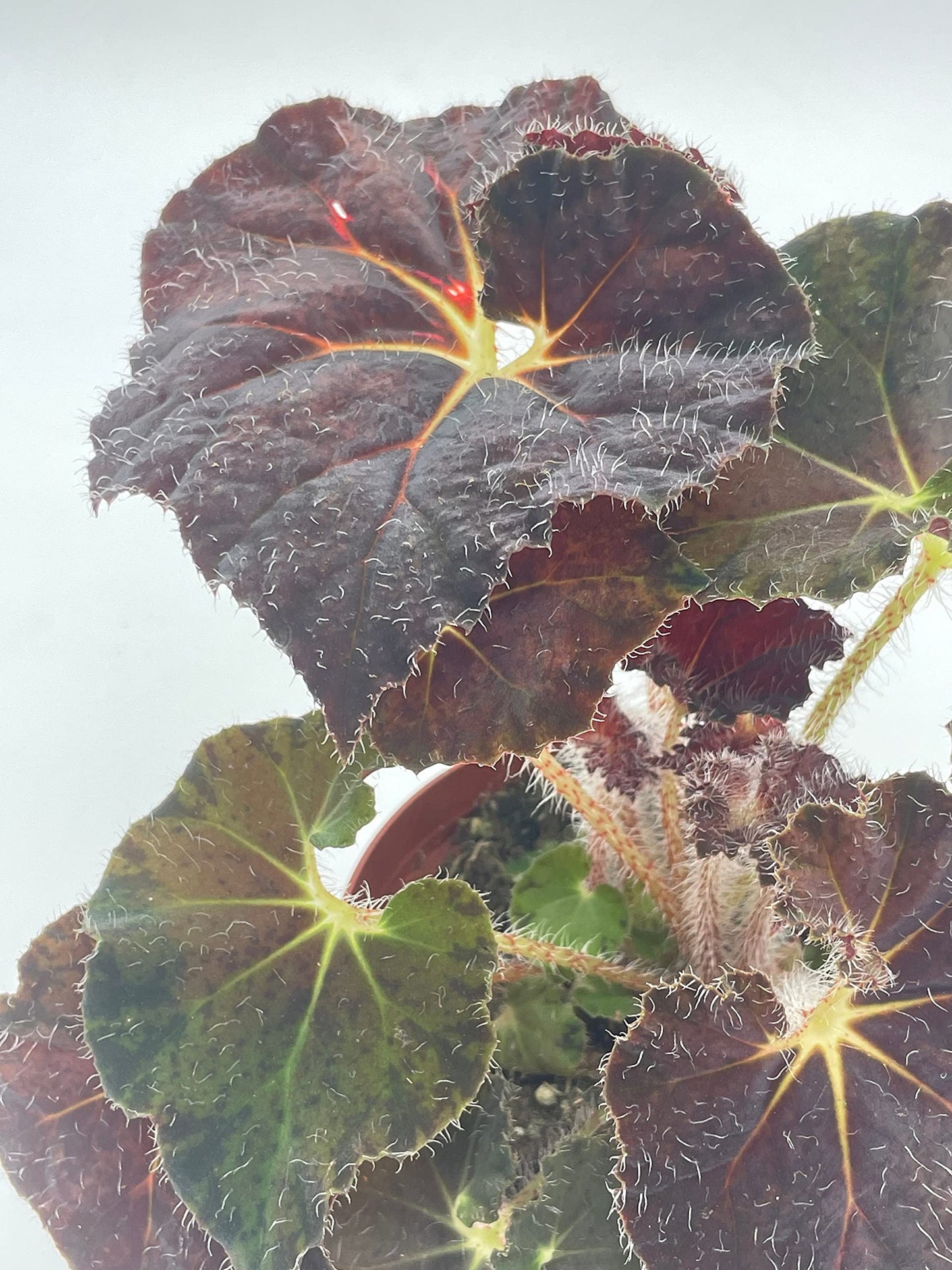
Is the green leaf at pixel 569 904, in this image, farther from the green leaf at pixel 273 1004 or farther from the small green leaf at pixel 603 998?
the green leaf at pixel 273 1004

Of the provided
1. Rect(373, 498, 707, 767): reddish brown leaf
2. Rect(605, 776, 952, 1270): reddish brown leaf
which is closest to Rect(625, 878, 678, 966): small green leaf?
Rect(605, 776, 952, 1270): reddish brown leaf

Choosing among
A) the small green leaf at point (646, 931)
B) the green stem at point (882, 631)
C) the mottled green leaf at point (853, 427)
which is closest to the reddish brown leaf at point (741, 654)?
the green stem at point (882, 631)

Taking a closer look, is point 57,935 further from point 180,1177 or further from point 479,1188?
point 479,1188

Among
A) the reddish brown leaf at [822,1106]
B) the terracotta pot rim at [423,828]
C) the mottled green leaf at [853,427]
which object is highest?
the mottled green leaf at [853,427]

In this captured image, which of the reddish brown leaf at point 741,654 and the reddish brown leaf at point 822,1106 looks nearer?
the reddish brown leaf at point 822,1106

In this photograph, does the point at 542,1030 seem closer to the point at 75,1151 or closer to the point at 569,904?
the point at 569,904

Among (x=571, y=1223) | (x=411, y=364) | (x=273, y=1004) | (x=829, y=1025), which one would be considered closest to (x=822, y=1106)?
(x=829, y=1025)
